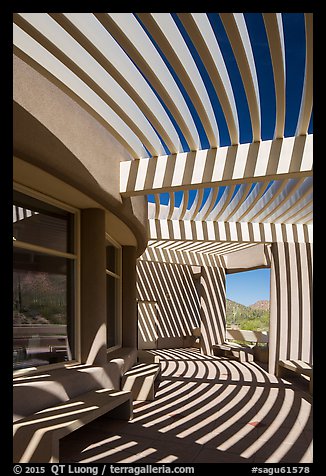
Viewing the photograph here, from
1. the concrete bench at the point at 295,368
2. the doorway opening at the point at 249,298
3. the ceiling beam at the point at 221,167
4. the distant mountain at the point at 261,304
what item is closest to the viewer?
the ceiling beam at the point at 221,167

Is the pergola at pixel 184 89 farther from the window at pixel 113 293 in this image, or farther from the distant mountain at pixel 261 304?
the distant mountain at pixel 261 304

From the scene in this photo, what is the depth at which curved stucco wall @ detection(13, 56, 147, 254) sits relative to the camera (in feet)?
13.1

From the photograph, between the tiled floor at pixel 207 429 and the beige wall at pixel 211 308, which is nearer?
the tiled floor at pixel 207 429

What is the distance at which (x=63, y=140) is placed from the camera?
469cm

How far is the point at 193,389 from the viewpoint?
8961 mm

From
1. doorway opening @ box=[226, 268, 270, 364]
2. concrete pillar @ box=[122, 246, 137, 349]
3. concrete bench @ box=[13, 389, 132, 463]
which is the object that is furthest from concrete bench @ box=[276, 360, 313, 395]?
doorway opening @ box=[226, 268, 270, 364]

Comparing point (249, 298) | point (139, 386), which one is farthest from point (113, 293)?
point (249, 298)

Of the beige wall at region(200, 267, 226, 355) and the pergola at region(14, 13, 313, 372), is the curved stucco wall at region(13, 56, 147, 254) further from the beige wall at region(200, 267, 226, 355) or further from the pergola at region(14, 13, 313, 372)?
the beige wall at region(200, 267, 226, 355)

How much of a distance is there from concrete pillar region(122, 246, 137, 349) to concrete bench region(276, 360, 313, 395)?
161 inches

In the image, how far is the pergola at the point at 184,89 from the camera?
144 inches

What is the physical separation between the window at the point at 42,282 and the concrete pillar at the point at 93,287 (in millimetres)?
183

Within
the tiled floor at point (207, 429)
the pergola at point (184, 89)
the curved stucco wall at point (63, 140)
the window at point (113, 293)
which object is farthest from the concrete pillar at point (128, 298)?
the curved stucco wall at point (63, 140)

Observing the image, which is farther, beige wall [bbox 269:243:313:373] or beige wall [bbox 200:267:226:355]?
beige wall [bbox 200:267:226:355]
